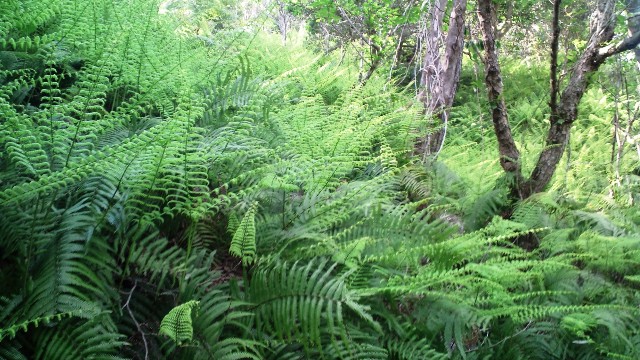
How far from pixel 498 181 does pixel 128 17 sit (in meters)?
→ 2.88

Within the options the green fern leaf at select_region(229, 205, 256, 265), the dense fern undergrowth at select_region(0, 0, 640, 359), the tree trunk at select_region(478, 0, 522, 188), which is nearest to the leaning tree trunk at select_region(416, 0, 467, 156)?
the tree trunk at select_region(478, 0, 522, 188)

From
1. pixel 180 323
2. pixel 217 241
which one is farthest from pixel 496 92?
pixel 180 323

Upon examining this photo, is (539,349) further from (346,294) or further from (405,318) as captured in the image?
(346,294)

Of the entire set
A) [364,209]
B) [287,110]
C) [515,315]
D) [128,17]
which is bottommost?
[515,315]

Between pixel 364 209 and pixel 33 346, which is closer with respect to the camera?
pixel 33 346

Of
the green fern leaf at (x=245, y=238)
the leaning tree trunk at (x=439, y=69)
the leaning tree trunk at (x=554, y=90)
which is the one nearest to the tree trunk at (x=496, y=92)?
the leaning tree trunk at (x=554, y=90)

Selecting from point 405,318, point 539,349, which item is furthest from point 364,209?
point 539,349

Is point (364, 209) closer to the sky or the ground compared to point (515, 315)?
closer to the sky

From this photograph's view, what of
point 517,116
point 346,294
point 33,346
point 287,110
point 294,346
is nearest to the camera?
point 33,346

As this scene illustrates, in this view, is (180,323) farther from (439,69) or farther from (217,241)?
(439,69)

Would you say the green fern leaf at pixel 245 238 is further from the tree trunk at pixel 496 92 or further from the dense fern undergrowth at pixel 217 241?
the tree trunk at pixel 496 92

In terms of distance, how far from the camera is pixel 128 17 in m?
2.90

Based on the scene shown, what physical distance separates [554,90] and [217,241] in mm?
2735

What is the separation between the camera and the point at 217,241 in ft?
7.27
